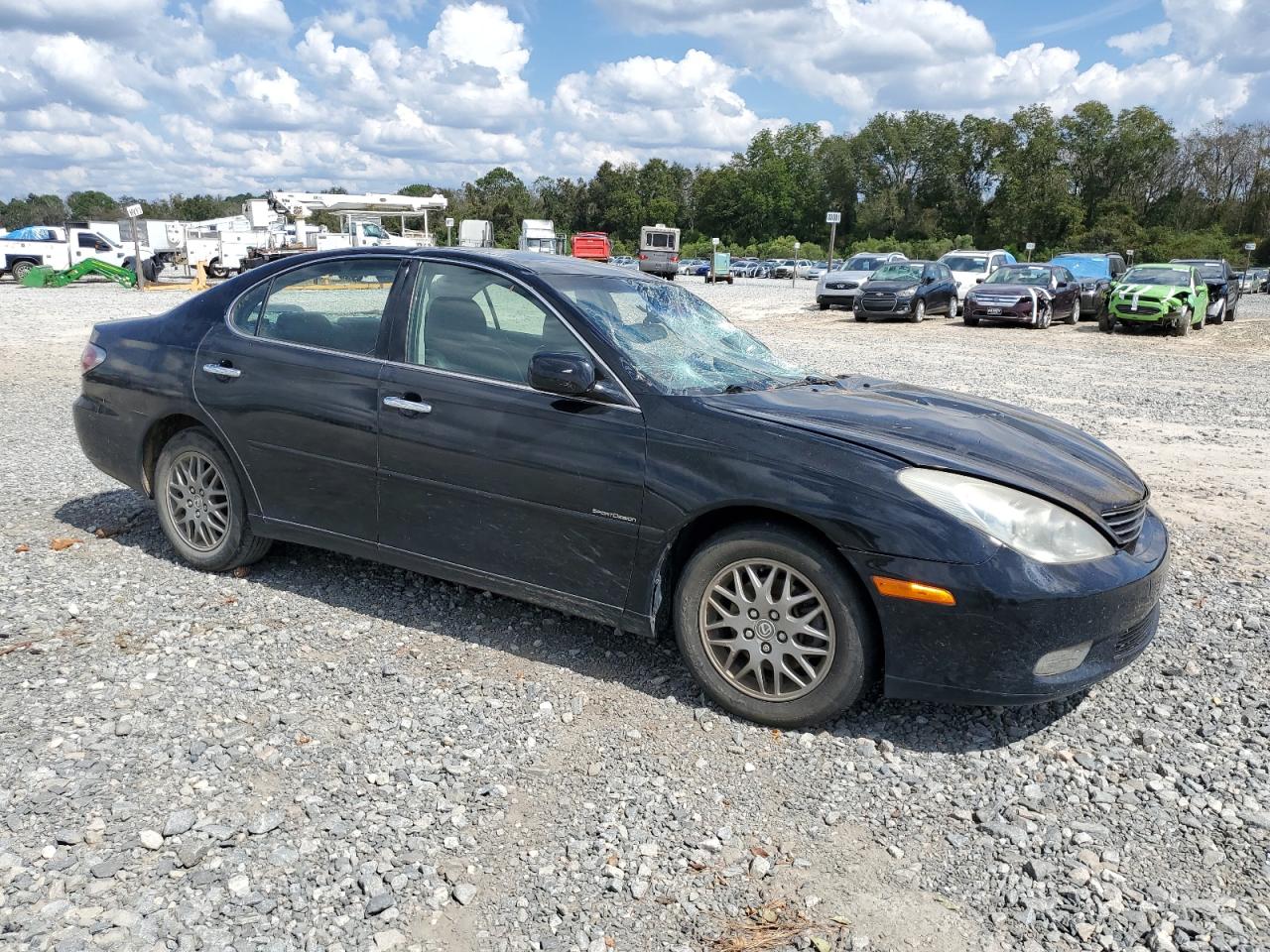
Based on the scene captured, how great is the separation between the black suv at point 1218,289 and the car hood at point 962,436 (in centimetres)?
2392

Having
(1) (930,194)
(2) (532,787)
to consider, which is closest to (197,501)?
(2) (532,787)

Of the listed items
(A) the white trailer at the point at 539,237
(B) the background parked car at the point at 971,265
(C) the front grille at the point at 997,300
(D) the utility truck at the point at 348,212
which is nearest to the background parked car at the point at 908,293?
(C) the front grille at the point at 997,300

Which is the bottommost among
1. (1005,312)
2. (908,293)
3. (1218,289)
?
(1005,312)

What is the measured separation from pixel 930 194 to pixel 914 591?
112 meters

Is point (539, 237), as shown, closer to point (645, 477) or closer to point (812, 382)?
point (812, 382)

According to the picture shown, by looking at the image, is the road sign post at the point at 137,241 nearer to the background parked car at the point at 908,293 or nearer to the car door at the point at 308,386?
the background parked car at the point at 908,293

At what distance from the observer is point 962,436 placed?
3.66 meters

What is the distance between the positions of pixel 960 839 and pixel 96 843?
2.47 meters

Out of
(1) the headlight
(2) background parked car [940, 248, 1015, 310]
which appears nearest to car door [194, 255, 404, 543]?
(1) the headlight

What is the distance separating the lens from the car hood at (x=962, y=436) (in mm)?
3355

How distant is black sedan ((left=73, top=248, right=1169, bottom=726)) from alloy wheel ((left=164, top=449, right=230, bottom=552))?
0.04ft

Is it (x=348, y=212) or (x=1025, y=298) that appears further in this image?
(x=348, y=212)

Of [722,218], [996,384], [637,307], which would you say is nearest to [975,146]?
[722,218]

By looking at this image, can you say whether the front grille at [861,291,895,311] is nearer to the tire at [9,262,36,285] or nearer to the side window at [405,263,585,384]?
the side window at [405,263,585,384]
